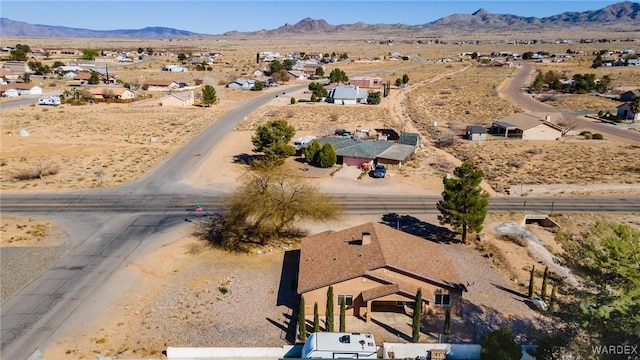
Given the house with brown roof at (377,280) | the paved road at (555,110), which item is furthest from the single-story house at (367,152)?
the paved road at (555,110)

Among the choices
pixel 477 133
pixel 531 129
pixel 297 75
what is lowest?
pixel 477 133

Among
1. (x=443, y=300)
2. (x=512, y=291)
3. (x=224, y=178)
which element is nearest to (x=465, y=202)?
(x=512, y=291)

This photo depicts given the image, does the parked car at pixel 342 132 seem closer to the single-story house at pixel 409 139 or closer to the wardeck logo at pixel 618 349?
the single-story house at pixel 409 139

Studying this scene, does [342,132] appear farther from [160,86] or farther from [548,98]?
[160,86]

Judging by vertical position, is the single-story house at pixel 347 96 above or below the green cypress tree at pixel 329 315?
above

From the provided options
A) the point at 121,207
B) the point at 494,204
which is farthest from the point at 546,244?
the point at 121,207

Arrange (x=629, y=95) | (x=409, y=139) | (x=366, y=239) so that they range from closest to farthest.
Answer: (x=366, y=239), (x=409, y=139), (x=629, y=95)
